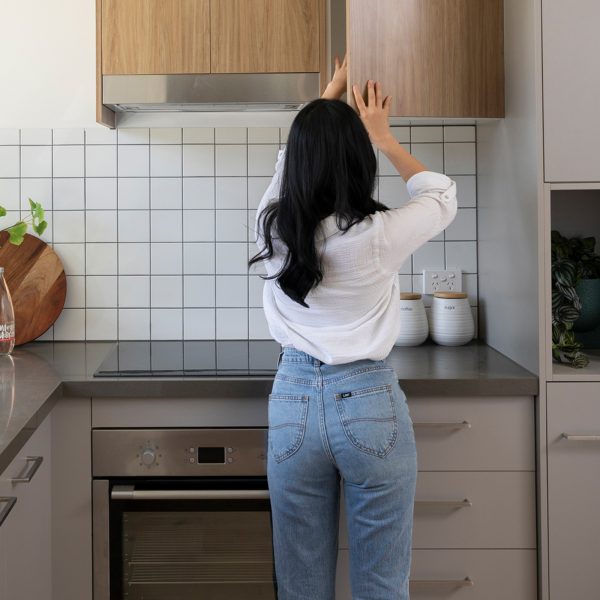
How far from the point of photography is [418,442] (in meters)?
1.96

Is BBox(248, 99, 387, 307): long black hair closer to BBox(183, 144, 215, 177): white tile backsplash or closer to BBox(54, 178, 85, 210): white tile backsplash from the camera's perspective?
BBox(183, 144, 215, 177): white tile backsplash

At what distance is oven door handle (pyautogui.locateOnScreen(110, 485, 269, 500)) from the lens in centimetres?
191

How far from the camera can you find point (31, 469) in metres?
1.64

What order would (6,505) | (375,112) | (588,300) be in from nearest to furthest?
1. (6,505)
2. (375,112)
3. (588,300)

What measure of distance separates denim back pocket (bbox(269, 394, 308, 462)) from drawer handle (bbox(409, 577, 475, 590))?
61cm

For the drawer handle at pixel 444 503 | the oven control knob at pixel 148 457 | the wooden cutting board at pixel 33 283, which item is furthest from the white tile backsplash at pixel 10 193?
the drawer handle at pixel 444 503

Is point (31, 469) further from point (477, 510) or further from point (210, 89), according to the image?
point (210, 89)

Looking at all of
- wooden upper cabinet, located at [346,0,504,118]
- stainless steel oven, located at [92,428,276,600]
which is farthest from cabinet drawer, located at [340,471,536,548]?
wooden upper cabinet, located at [346,0,504,118]

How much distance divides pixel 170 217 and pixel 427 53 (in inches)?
37.6

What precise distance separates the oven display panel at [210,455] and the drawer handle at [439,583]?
1.82 feet

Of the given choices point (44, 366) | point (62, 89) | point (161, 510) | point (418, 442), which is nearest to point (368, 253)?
point (418, 442)

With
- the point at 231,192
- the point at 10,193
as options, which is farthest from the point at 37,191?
the point at 231,192

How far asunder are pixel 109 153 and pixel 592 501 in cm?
173

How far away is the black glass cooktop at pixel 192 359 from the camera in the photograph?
2.00m
